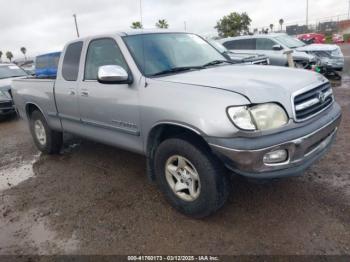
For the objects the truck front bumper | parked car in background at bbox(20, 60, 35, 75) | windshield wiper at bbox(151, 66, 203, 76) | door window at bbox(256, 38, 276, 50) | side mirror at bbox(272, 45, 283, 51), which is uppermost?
door window at bbox(256, 38, 276, 50)

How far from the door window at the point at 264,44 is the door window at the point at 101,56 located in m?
8.54

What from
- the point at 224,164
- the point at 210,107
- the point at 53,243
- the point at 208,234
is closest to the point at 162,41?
the point at 210,107

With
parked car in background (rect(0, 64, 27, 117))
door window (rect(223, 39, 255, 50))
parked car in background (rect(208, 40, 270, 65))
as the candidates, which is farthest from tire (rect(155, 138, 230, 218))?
door window (rect(223, 39, 255, 50))

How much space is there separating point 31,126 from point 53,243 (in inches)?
124

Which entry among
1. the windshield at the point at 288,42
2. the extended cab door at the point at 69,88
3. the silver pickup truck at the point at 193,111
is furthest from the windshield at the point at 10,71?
the windshield at the point at 288,42

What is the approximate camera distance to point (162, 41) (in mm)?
3770

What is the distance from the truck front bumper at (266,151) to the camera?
2.52m

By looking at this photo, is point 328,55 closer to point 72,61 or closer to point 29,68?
point 72,61

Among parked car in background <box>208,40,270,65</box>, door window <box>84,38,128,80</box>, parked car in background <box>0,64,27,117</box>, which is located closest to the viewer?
door window <box>84,38,128,80</box>

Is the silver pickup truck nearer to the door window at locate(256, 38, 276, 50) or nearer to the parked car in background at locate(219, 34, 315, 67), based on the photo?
the parked car in background at locate(219, 34, 315, 67)

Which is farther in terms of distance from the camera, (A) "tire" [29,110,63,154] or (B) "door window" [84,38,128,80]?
(A) "tire" [29,110,63,154]

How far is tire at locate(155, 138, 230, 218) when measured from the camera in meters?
2.79

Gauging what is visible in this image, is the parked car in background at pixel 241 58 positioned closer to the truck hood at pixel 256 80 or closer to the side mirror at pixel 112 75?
the truck hood at pixel 256 80

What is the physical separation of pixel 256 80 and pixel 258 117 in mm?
483
